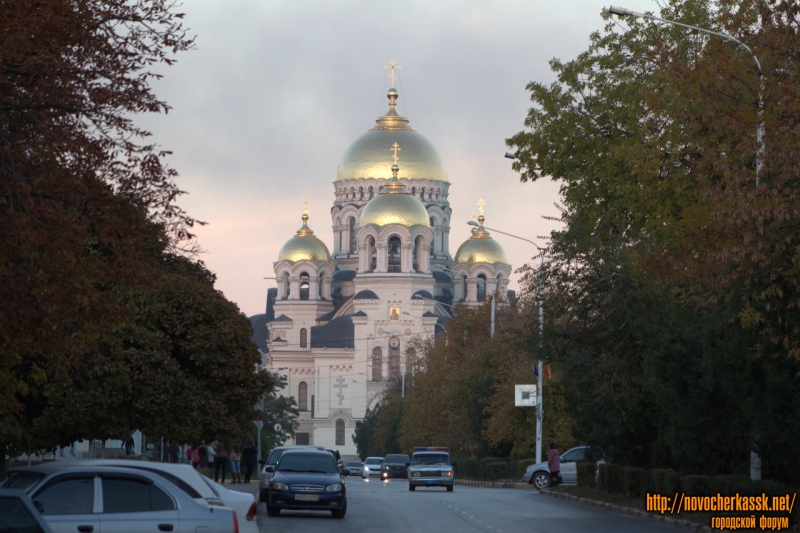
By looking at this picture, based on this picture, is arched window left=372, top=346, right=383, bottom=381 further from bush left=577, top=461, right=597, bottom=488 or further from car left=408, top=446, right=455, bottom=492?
bush left=577, top=461, right=597, bottom=488

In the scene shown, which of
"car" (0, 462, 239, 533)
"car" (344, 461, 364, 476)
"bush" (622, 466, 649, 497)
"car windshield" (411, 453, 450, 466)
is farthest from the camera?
"car" (344, 461, 364, 476)

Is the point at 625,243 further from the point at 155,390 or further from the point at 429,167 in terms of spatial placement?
the point at 429,167

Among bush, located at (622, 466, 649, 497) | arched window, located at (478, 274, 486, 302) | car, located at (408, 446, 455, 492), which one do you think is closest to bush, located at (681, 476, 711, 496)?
bush, located at (622, 466, 649, 497)

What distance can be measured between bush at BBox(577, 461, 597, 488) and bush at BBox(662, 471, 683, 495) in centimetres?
1071

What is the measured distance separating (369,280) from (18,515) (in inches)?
4212

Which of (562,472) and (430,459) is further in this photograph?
(430,459)

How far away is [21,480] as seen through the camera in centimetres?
1270

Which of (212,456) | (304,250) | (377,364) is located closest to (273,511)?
(212,456)

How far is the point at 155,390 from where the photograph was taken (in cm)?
2477

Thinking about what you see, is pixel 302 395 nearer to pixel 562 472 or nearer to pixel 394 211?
pixel 394 211

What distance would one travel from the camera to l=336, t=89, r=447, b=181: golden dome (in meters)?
124

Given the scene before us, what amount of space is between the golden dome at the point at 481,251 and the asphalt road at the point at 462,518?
3560 inches


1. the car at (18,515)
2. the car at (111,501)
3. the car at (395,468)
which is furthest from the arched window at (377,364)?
the car at (18,515)

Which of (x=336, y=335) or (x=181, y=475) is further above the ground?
(x=336, y=335)
